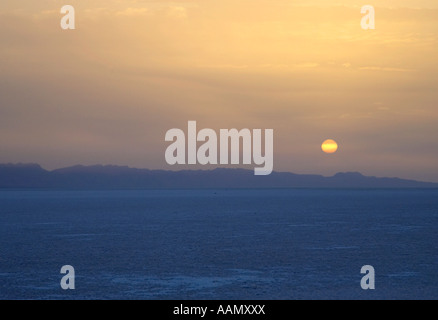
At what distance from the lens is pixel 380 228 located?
72.3 meters

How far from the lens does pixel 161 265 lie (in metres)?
41.1

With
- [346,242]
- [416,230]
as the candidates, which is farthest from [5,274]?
[416,230]
